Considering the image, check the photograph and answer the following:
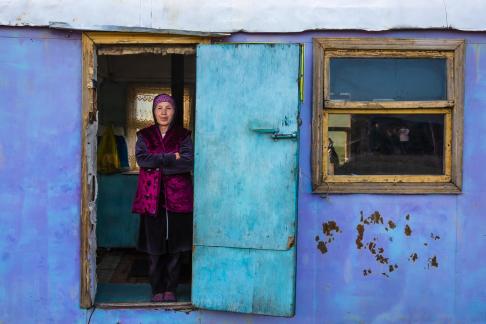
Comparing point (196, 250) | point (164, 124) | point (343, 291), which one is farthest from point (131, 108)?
point (343, 291)

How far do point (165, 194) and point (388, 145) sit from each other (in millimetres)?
1887

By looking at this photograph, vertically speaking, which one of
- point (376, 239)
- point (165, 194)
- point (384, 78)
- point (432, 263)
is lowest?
point (432, 263)

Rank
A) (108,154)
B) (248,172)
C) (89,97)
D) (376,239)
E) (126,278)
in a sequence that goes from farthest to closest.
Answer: (108,154) → (126,278) → (376,239) → (89,97) → (248,172)

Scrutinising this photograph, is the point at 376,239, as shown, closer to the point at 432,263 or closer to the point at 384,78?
the point at 432,263

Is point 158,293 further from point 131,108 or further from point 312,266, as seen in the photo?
point 131,108

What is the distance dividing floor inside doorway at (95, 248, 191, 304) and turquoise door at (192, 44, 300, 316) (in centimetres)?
74

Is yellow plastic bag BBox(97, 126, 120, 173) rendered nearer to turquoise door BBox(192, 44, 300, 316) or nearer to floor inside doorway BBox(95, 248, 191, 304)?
floor inside doorway BBox(95, 248, 191, 304)

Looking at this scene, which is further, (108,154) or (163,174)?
(108,154)

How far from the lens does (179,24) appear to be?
411 centimetres

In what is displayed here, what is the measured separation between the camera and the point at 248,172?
401 centimetres

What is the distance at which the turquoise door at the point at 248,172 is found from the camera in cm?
395

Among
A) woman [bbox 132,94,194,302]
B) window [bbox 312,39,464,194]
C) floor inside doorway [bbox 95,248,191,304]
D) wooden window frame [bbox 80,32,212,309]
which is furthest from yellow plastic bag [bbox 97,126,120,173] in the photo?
window [bbox 312,39,464,194]

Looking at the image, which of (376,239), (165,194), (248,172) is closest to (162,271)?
(165,194)

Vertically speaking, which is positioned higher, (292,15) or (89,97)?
(292,15)
